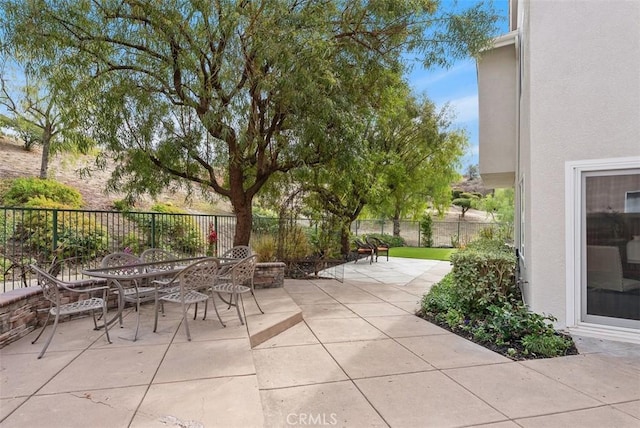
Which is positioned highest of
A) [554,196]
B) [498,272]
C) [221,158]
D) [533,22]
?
[533,22]

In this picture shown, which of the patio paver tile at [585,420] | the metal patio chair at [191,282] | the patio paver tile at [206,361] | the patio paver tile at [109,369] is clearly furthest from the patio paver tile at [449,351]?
the patio paver tile at [109,369]

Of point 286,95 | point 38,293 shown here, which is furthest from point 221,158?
point 38,293

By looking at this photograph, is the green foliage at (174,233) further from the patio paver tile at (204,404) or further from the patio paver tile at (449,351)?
the patio paver tile at (449,351)

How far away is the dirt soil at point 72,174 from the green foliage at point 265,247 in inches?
254

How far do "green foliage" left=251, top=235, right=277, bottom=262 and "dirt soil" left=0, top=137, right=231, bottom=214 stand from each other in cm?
644

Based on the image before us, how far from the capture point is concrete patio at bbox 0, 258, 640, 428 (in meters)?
2.63

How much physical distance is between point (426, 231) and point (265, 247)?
41.6 ft

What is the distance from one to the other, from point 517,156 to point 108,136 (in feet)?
26.2

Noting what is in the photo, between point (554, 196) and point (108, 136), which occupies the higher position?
point (108, 136)

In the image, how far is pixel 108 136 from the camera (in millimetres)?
6020

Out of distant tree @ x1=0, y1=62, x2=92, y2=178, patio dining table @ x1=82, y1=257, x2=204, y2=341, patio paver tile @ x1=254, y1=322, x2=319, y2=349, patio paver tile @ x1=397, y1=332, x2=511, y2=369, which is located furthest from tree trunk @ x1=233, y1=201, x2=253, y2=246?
distant tree @ x1=0, y1=62, x2=92, y2=178

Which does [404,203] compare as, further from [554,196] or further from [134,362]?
[134,362]

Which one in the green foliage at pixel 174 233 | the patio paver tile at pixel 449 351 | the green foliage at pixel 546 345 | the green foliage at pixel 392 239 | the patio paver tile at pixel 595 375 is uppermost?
the green foliage at pixel 174 233

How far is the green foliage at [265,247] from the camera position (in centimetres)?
871
